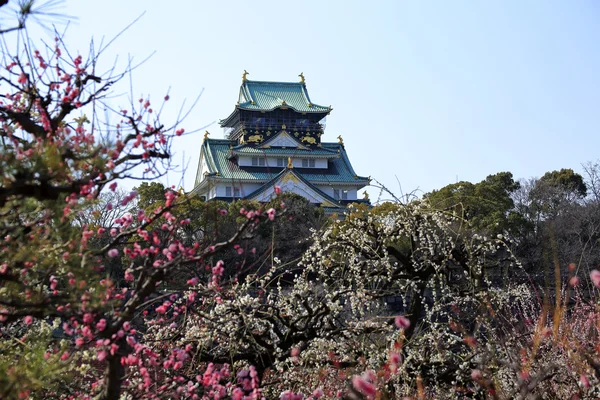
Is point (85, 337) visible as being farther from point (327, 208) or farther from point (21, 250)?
point (327, 208)

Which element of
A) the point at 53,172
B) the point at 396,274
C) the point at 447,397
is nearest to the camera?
the point at 53,172

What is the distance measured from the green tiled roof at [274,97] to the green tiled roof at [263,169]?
238cm

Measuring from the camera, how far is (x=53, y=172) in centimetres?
286

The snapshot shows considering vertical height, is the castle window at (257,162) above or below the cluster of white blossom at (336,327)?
above

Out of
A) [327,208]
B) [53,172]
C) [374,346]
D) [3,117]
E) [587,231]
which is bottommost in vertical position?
[374,346]

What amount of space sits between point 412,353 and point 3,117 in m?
3.70

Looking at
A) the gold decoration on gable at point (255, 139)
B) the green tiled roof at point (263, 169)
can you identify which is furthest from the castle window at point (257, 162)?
the gold decoration on gable at point (255, 139)

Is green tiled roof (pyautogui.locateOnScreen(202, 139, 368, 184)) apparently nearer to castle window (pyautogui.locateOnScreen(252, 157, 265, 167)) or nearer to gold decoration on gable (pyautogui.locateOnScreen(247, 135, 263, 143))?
castle window (pyautogui.locateOnScreen(252, 157, 265, 167))

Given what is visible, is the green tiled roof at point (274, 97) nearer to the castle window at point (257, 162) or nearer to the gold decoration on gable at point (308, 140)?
the gold decoration on gable at point (308, 140)

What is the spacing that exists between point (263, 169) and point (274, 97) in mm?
5199

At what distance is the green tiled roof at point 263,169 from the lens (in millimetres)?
39750

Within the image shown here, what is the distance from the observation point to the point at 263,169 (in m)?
40.8

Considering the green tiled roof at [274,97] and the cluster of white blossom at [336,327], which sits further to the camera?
the green tiled roof at [274,97]

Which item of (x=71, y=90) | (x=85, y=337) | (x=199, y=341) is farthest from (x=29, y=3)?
(x=199, y=341)
